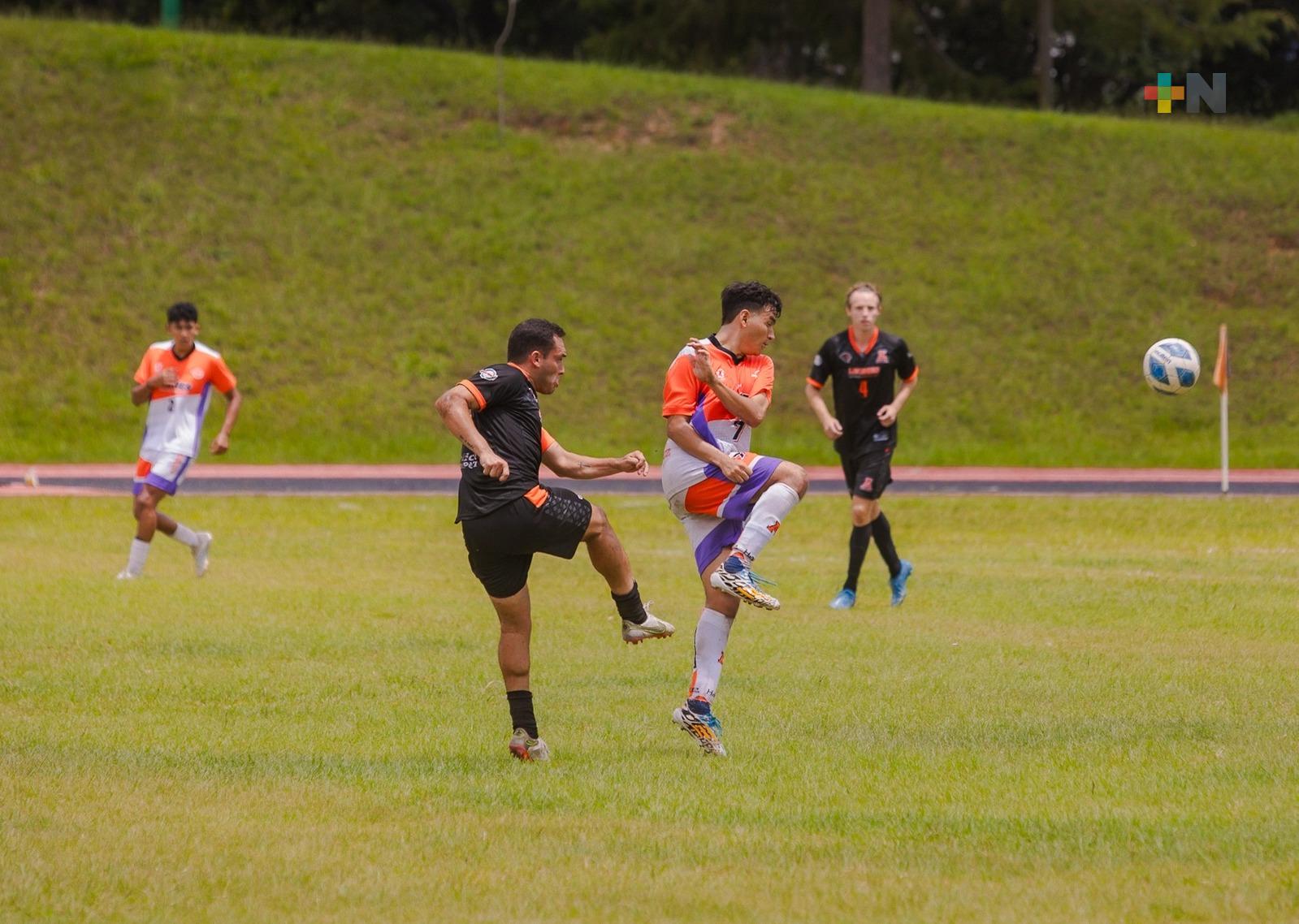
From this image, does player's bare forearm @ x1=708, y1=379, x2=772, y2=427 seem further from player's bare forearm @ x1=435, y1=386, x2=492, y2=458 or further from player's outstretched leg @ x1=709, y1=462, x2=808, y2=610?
player's bare forearm @ x1=435, y1=386, x2=492, y2=458

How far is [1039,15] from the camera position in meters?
42.6

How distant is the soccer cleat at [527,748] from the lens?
7082 mm

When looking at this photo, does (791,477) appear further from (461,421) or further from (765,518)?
(461,421)

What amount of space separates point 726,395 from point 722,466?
31 cm

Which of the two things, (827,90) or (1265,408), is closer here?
(1265,408)

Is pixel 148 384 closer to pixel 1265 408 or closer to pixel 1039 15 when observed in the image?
pixel 1265 408

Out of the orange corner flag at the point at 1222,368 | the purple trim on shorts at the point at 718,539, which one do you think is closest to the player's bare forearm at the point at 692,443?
the purple trim on shorts at the point at 718,539

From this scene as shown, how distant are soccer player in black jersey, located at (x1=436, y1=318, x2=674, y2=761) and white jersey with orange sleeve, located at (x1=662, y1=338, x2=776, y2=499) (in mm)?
308

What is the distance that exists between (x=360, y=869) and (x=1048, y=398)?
27.2 meters

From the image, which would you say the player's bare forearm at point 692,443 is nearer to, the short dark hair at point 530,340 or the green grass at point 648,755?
the short dark hair at point 530,340

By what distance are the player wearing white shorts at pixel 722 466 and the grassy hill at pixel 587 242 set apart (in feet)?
66.6

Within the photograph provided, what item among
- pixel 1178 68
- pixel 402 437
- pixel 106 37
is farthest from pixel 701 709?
pixel 1178 68

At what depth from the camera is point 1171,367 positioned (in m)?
11.4

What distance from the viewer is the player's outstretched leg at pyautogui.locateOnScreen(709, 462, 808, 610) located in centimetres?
724
